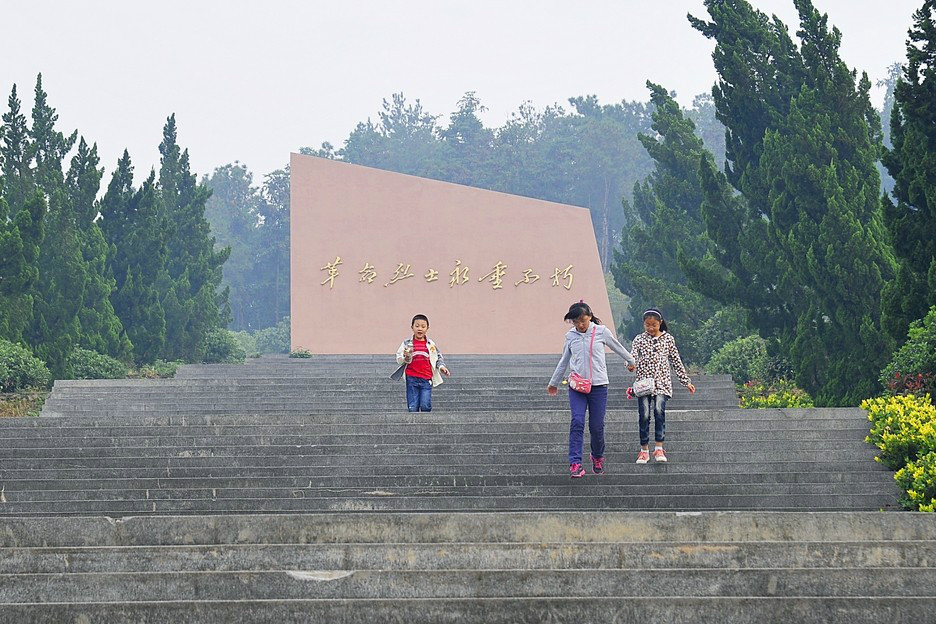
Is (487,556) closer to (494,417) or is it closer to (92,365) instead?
(494,417)

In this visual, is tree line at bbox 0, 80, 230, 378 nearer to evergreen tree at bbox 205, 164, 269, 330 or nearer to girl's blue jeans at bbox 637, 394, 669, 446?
girl's blue jeans at bbox 637, 394, 669, 446

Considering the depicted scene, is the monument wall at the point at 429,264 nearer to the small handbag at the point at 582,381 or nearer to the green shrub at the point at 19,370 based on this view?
the green shrub at the point at 19,370

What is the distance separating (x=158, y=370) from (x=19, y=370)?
228 inches

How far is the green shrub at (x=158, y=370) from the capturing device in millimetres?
20766

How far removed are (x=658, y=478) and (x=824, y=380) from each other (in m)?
6.45

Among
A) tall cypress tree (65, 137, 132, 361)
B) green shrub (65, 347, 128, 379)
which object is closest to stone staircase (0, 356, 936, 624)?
green shrub (65, 347, 128, 379)

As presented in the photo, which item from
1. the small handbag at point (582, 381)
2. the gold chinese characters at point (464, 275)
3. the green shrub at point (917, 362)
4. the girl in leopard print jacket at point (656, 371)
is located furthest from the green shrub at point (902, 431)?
the gold chinese characters at point (464, 275)

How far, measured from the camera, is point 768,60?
1831 centimetres

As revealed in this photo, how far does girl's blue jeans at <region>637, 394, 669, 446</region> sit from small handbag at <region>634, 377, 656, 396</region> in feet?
0.14

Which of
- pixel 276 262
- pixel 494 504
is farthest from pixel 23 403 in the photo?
pixel 276 262

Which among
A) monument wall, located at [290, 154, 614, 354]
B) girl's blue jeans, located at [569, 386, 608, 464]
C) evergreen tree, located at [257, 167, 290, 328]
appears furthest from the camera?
evergreen tree, located at [257, 167, 290, 328]

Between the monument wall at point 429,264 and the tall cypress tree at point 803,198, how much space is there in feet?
14.8

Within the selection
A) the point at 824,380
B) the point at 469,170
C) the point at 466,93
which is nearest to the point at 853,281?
the point at 824,380

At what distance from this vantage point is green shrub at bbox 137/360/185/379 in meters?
20.8
